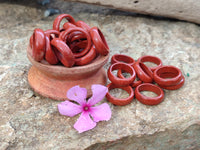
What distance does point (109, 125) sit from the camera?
141 cm

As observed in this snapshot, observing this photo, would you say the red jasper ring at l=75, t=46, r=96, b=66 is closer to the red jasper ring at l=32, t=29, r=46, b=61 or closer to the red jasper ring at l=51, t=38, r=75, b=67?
the red jasper ring at l=51, t=38, r=75, b=67

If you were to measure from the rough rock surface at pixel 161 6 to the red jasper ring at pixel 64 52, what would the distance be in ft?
3.48

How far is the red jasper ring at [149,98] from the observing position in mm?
1516

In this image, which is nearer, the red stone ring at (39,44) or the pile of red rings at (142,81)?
the red stone ring at (39,44)

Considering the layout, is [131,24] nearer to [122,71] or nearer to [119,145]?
[122,71]

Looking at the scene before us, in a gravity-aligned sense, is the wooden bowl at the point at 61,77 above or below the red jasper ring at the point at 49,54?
below

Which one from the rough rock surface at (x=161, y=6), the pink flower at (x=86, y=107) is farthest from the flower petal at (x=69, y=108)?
the rough rock surface at (x=161, y=6)

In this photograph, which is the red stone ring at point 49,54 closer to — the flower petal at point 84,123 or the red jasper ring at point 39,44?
the red jasper ring at point 39,44

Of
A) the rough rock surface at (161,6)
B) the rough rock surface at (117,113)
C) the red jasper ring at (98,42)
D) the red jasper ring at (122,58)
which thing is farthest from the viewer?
the rough rock surface at (161,6)

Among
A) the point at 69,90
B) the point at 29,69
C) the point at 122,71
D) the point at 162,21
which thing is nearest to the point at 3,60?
the point at 29,69

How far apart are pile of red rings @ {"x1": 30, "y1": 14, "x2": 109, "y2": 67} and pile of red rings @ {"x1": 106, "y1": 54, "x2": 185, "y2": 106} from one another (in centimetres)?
22

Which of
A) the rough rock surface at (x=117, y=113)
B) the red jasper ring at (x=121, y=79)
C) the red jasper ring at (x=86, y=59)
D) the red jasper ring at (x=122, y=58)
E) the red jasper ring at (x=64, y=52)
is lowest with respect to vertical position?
the rough rock surface at (x=117, y=113)

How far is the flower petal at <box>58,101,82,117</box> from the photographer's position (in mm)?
1398

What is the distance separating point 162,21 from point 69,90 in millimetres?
1475
